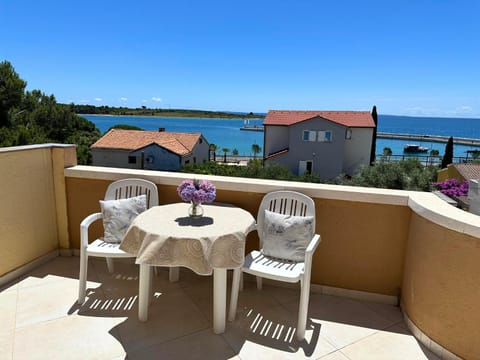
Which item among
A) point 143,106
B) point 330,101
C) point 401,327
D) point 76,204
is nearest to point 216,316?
point 401,327

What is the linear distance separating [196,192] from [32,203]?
2.10m

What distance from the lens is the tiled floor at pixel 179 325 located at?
2074 mm

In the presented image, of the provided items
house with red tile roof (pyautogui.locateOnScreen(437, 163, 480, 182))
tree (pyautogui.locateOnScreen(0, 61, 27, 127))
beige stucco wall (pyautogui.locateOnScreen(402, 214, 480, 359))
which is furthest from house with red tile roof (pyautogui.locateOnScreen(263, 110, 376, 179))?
beige stucco wall (pyautogui.locateOnScreen(402, 214, 480, 359))

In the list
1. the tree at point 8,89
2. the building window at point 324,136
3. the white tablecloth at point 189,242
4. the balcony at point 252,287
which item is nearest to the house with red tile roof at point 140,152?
the building window at point 324,136

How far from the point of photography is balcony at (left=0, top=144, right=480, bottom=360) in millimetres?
2039

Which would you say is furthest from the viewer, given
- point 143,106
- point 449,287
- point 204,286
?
point 143,106

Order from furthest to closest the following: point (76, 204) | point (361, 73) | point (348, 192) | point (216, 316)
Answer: point (361, 73) < point (76, 204) < point (348, 192) < point (216, 316)

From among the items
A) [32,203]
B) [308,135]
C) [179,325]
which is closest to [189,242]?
[179,325]

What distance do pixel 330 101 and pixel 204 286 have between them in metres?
54.2

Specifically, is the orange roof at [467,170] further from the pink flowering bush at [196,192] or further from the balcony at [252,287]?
the pink flowering bush at [196,192]

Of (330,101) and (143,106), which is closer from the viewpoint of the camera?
(330,101)

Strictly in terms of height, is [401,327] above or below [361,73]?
below

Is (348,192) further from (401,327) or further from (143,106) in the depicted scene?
(143,106)

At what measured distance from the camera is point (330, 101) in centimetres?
5253
